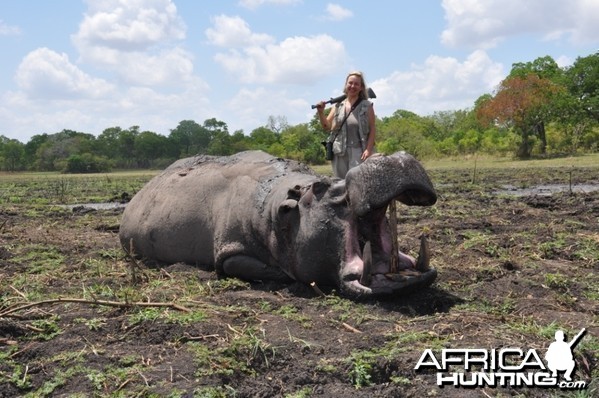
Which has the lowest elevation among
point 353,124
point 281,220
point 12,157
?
point 281,220

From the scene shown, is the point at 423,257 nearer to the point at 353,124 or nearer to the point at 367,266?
the point at 367,266

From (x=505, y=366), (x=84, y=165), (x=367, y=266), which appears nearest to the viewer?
(x=505, y=366)

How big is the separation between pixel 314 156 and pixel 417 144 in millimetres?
10137

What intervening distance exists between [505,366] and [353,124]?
155 inches

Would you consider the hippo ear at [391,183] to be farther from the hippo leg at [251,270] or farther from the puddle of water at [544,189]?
the puddle of water at [544,189]

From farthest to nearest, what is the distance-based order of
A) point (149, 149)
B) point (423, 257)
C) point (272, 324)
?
point (149, 149)
point (423, 257)
point (272, 324)

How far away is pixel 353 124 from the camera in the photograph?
7.07 metres

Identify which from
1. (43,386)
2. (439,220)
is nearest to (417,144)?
(439,220)

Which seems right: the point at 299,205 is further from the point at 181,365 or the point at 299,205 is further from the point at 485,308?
the point at 181,365

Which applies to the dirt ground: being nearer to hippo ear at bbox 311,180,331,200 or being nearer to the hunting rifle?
hippo ear at bbox 311,180,331,200

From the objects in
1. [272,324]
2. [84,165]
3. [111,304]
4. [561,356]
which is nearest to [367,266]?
[272,324]

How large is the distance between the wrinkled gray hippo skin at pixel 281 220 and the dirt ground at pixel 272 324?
0.18 metres

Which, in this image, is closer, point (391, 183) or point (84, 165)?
point (391, 183)

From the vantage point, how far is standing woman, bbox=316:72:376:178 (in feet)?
23.1
